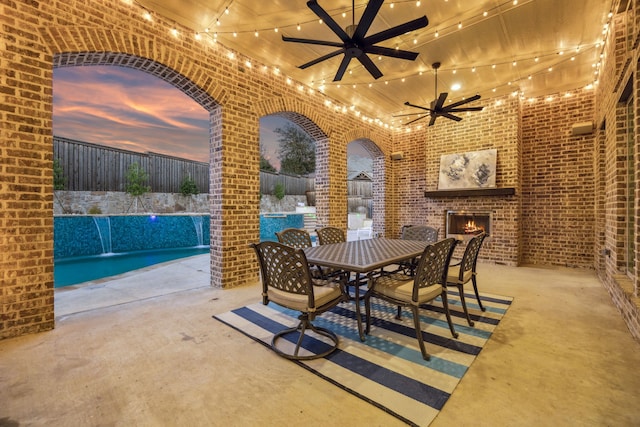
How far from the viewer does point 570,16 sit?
3434mm

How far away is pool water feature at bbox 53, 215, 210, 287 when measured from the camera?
5914mm

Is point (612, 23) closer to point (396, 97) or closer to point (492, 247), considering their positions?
point (396, 97)

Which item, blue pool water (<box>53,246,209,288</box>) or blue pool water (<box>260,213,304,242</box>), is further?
blue pool water (<box>260,213,304,242</box>)

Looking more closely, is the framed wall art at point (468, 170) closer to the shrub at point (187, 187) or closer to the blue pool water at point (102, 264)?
the blue pool water at point (102, 264)

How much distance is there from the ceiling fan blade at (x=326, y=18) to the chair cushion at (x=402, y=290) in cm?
232

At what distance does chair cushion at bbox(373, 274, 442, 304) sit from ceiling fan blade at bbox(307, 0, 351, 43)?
2321mm

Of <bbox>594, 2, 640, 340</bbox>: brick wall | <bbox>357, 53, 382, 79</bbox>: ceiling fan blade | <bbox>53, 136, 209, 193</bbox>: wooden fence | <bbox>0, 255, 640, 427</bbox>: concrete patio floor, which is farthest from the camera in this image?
<bbox>53, 136, 209, 193</bbox>: wooden fence

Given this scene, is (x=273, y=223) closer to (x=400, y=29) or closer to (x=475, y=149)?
(x=475, y=149)

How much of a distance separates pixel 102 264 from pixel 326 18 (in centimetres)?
666

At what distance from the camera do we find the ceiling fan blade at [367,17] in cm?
225

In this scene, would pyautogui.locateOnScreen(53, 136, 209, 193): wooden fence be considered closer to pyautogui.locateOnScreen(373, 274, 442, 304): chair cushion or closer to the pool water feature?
the pool water feature

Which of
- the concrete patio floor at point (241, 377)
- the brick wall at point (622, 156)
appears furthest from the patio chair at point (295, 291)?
the brick wall at point (622, 156)

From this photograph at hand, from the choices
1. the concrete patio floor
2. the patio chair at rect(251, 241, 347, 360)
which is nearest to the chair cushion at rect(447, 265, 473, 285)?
the concrete patio floor

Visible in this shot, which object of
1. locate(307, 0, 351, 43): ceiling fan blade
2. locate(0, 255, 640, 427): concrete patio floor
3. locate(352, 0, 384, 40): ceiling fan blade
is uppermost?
locate(307, 0, 351, 43): ceiling fan blade
